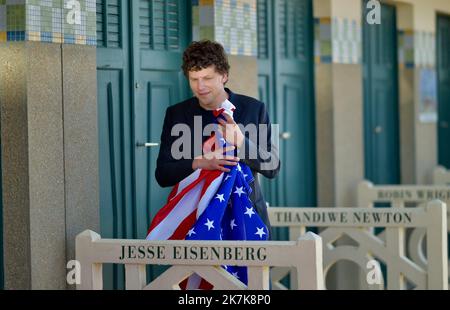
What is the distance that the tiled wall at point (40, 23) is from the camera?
6.03m

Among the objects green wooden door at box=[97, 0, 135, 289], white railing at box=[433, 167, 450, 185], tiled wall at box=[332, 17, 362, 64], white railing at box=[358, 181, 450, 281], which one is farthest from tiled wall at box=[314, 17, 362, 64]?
green wooden door at box=[97, 0, 135, 289]

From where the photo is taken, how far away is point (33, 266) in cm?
608

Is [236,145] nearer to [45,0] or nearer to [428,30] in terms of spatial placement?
[45,0]

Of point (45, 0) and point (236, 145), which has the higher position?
point (45, 0)

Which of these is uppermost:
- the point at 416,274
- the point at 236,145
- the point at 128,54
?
the point at 128,54

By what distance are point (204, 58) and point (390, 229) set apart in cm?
243

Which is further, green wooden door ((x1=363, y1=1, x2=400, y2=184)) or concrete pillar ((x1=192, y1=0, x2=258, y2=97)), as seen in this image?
green wooden door ((x1=363, y1=1, x2=400, y2=184))

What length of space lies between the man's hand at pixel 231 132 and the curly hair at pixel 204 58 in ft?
0.89

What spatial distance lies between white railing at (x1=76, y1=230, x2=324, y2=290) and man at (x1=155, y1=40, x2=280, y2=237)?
28 cm

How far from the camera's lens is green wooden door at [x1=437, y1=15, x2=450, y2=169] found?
41.4 feet

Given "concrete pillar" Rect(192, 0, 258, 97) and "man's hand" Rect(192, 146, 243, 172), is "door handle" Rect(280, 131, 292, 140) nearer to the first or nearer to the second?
"concrete pillar" Rect(192, 0, 258, 97)

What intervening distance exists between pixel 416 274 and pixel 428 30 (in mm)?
4901
